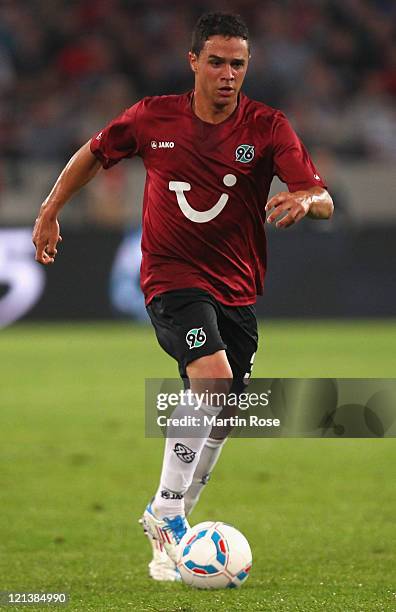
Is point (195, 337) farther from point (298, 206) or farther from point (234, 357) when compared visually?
point (298, 206)

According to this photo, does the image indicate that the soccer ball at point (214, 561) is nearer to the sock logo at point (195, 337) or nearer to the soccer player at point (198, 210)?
the soccer player at point (198, 210)

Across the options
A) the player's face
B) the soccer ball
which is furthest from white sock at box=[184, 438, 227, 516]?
the player's face

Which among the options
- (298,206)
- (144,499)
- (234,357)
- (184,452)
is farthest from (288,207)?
(144,499)

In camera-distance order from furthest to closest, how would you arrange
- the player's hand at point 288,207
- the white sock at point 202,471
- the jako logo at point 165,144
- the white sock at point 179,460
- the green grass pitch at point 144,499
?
the white sock at point 202,471 → the jako logo at point 165,144 → the white sock at point 179,460 → the green grass pitch at point 144,499 → the player's hand at point 288,207

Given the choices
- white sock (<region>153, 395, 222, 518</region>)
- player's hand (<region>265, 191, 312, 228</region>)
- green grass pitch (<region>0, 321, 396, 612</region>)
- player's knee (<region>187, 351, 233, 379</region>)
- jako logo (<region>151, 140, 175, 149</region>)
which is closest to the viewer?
player's hand (<region>265, 191, 312, 228</region>)

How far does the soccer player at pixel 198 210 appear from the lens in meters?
5.06

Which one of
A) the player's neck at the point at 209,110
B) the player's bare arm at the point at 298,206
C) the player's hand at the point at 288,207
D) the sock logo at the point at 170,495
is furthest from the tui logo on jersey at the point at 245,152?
the sock logo at the point at 170,495

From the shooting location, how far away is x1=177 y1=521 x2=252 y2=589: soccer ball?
4848mm

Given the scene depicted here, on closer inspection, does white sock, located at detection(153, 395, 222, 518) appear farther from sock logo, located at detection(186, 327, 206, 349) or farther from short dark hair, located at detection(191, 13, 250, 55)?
short dark hair, located at detection(191, 13, 250, 55)

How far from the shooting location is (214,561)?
15.9 feet

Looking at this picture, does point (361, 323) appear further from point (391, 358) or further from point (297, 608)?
point (297, 608)

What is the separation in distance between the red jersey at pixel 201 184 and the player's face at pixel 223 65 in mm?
173

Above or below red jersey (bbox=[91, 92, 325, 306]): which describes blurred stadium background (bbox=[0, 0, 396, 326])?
below

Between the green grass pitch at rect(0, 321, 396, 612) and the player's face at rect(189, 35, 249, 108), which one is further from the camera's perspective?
the player's face at rect(189, 35, 249, 108)
